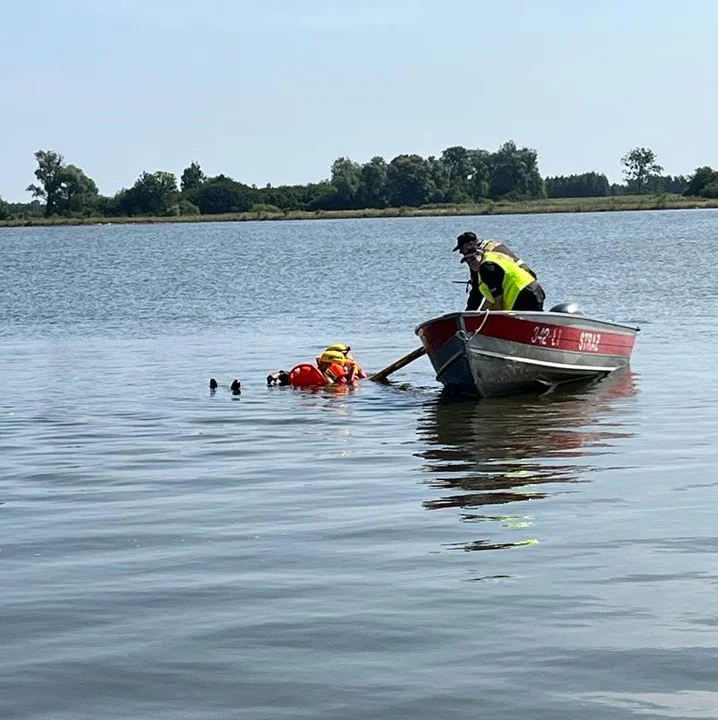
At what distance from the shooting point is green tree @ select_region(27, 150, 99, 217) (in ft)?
581

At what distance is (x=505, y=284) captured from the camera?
62.2ft

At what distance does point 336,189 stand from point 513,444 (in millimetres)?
162093

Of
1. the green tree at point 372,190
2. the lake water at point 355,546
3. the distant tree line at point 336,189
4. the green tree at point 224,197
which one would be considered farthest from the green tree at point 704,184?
the lake water at point 355,546

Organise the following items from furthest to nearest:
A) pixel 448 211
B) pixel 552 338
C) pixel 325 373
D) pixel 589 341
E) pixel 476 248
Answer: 1. pixel 448 211
2. pixel 325 373
3. pixel 589 341
4. pixel 552 338
5. pixel 476 248

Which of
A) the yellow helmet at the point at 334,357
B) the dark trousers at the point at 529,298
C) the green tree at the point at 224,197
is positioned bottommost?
the yellow helmet at the point at 334,357

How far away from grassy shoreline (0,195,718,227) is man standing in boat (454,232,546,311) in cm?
13767

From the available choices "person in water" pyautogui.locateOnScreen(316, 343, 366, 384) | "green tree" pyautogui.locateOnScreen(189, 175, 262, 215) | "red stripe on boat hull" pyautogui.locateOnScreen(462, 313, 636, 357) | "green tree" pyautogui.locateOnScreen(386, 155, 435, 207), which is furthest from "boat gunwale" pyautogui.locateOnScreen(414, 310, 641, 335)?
"green tree" pyautogui.locateOnScreen(189, 175, 262, 215)

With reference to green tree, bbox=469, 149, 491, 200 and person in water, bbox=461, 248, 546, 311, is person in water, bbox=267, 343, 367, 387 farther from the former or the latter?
green tree, bbox=469, 149, 491, 200

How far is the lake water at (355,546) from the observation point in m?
7.10

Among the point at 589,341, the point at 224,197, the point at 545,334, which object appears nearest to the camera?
the point at 545,334

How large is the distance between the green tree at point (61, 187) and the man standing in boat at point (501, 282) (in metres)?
161

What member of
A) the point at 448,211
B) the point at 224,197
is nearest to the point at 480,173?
the point at 448,211

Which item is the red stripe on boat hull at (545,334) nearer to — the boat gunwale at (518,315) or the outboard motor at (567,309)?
the boat gunwale at (518,315)

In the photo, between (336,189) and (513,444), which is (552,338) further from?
(336,189)
